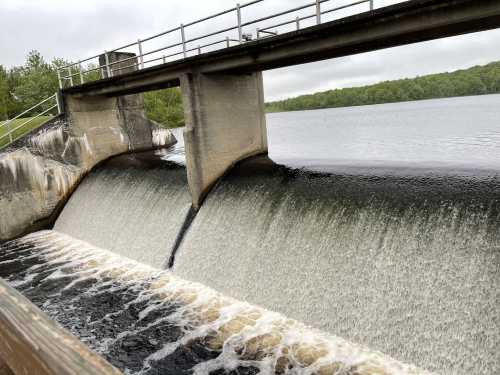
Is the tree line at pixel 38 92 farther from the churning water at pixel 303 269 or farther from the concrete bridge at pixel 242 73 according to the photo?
the churning water at pixel 303 269

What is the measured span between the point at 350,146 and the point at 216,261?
13.2m

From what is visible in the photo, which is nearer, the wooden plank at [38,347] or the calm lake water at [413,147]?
the wooden plank at [38,347]

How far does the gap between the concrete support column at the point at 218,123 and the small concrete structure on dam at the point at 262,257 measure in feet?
0.19

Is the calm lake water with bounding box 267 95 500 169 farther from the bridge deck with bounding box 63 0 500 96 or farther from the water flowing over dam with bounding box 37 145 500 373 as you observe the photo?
the bridge deck with bounding box 63 0 500 96

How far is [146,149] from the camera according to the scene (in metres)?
20.8

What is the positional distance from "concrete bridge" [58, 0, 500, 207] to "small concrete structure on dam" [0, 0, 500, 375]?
0.04 m

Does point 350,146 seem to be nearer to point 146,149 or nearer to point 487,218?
point 146,149

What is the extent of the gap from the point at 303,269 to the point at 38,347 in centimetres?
682

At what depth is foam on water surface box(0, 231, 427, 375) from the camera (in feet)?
21.6

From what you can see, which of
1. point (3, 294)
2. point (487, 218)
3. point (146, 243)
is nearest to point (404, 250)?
point (487, 218)

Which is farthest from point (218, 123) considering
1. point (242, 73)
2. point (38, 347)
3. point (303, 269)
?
point (38, 347)

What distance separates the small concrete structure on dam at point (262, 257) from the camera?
6.07 metres

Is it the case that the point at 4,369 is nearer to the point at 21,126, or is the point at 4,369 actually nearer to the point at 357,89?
the point at 21,126

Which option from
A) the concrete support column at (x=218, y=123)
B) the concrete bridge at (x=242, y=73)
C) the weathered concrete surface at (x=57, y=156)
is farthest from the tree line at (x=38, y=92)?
the concrete support column at (x=218, y=123)
